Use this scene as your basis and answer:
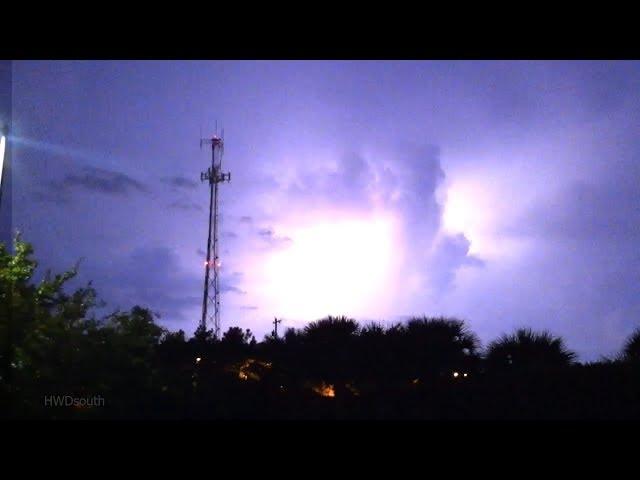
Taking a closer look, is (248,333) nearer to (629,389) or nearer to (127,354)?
(127,354)

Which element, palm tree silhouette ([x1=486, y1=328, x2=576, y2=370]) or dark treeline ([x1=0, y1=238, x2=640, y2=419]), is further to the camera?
palm tree silhouette ([x1=486, y1=328, x2=576, y2=370])

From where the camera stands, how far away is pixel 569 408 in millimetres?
8992

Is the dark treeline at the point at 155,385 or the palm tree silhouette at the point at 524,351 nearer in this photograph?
the dark treeline at the point at 155,385

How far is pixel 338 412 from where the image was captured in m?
8.73

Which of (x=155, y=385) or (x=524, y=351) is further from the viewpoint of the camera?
(x=524, y=351)
